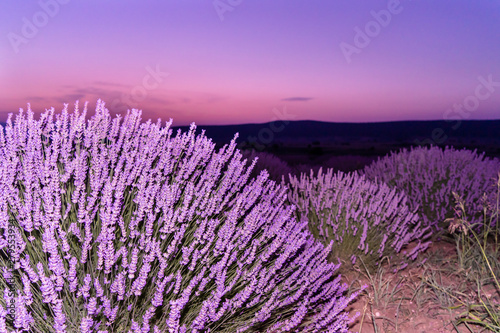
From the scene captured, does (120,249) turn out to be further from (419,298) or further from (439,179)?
(439,179)

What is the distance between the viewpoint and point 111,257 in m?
1.89

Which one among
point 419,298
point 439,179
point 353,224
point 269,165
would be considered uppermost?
point 269,165

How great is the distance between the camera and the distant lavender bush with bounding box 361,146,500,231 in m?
5.39

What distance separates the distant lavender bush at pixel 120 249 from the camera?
6.27ft

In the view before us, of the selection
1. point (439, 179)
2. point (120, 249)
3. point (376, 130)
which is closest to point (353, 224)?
point (439, 179)

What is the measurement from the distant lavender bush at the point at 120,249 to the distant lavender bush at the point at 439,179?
9.71 ft

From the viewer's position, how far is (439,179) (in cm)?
563

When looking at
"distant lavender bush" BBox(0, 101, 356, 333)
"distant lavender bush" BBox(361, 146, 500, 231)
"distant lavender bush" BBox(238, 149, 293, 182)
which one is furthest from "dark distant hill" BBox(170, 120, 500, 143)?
"distant lavender bush" BBox(0, 101, 356, 333)

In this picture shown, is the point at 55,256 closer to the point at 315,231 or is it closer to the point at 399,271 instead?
the point at 315,231

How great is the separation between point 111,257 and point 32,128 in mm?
1092

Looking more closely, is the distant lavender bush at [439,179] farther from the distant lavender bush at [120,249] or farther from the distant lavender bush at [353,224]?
the distant lavender bush at [120,249]

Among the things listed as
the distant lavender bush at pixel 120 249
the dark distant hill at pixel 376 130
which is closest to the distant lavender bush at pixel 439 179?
the distant lavender bush at pixel 120 249

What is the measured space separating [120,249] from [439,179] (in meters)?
4.68

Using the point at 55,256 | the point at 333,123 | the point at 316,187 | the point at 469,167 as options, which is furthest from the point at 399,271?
the point at 333,123
